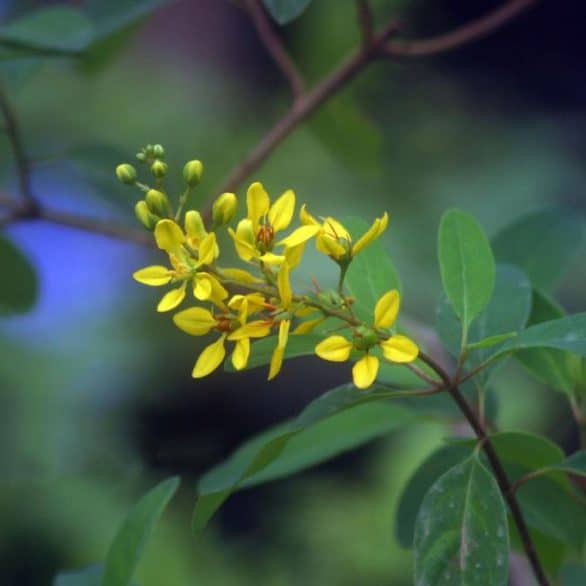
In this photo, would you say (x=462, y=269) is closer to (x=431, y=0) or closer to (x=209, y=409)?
(x=209, y=409)

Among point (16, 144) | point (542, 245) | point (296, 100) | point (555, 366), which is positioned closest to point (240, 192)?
point (296, 100)

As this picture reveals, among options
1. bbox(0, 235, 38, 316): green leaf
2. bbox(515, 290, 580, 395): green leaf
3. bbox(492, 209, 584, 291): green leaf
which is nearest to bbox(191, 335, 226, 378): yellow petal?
bbox(515, 290, 580, 395): green leaf

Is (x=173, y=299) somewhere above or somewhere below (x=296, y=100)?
below

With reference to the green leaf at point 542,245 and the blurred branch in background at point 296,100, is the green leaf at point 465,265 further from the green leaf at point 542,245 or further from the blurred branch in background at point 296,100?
the blurred branch in background at point 296,100

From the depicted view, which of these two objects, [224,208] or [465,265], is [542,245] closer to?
[465,265]

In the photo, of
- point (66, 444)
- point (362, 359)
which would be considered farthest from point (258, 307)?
point (66, 444)

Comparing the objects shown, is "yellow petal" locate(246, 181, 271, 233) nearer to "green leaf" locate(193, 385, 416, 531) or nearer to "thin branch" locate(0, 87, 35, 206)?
"green leaf" locate(193, 385, 416, 531)
